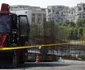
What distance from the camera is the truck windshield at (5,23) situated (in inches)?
725

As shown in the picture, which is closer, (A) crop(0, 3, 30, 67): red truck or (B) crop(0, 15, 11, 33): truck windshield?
(A) crop(0, 3, 30, 67): red truck

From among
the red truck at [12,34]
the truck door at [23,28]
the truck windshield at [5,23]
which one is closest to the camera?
the red truck at [12,34]

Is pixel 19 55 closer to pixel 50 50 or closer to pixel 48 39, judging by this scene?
pixel 48 39

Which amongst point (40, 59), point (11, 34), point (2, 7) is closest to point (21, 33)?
point (11, 34)

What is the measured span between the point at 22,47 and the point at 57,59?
286 inches

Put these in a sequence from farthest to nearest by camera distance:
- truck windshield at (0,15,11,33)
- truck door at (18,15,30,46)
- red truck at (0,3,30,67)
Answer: truck door at (18,15,30,46) < truck windshield at (0,15,11,33) < red truck at (0,3,30,67)

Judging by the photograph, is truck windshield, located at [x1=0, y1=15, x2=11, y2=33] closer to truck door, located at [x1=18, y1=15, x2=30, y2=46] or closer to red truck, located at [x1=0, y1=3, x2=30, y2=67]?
red truck, located at [x1=0, y1=3, x2=30, y2=67]

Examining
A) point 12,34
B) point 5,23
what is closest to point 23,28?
point 12,34

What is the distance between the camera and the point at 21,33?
62.9ft

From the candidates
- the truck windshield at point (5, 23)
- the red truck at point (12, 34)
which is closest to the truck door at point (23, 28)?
the red truck at point (12, 34)

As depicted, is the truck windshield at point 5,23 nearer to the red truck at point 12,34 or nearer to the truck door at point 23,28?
the red truck at point 12,34

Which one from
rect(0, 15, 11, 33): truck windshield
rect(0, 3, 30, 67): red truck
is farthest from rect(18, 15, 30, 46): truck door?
rect(0, 15, 11, 33): truck windshield

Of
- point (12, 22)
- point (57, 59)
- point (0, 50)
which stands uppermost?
point (12, 22)

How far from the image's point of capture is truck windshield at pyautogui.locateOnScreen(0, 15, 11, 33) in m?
18.4
